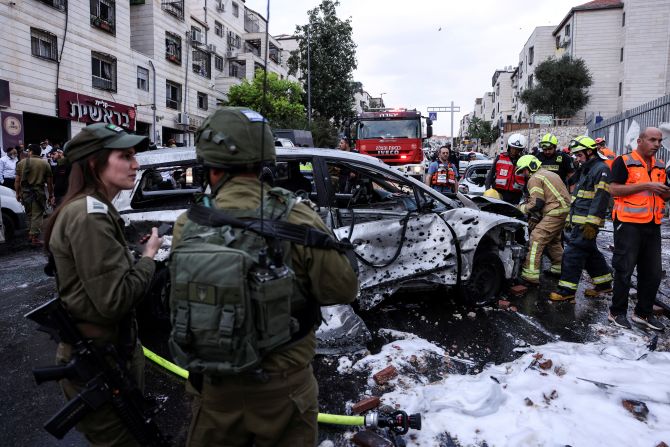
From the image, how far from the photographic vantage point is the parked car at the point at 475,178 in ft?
38.0

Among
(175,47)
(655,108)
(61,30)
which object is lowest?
(655,108)

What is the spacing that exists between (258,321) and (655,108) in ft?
44.5

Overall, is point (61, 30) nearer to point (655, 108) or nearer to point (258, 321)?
point (655, 108)

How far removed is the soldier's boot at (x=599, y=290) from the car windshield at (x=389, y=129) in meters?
11.1

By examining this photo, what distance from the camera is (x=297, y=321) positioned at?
5.07ft

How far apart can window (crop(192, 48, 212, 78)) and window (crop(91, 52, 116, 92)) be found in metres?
8.43

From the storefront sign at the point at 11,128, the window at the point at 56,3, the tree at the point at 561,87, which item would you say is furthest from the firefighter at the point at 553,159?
the tree at the point at 561,87

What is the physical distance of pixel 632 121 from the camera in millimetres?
13359

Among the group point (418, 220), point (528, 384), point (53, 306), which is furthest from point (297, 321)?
point (418, 220)

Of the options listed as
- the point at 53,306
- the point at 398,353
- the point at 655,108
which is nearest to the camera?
the point at 53,306

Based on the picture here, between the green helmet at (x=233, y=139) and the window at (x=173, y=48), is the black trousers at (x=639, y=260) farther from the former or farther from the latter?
the window at (x=173, y=48)

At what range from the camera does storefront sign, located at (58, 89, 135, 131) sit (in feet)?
60.5

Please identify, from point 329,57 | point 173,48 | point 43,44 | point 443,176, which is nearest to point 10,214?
point 443,176

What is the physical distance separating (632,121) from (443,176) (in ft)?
25.3
